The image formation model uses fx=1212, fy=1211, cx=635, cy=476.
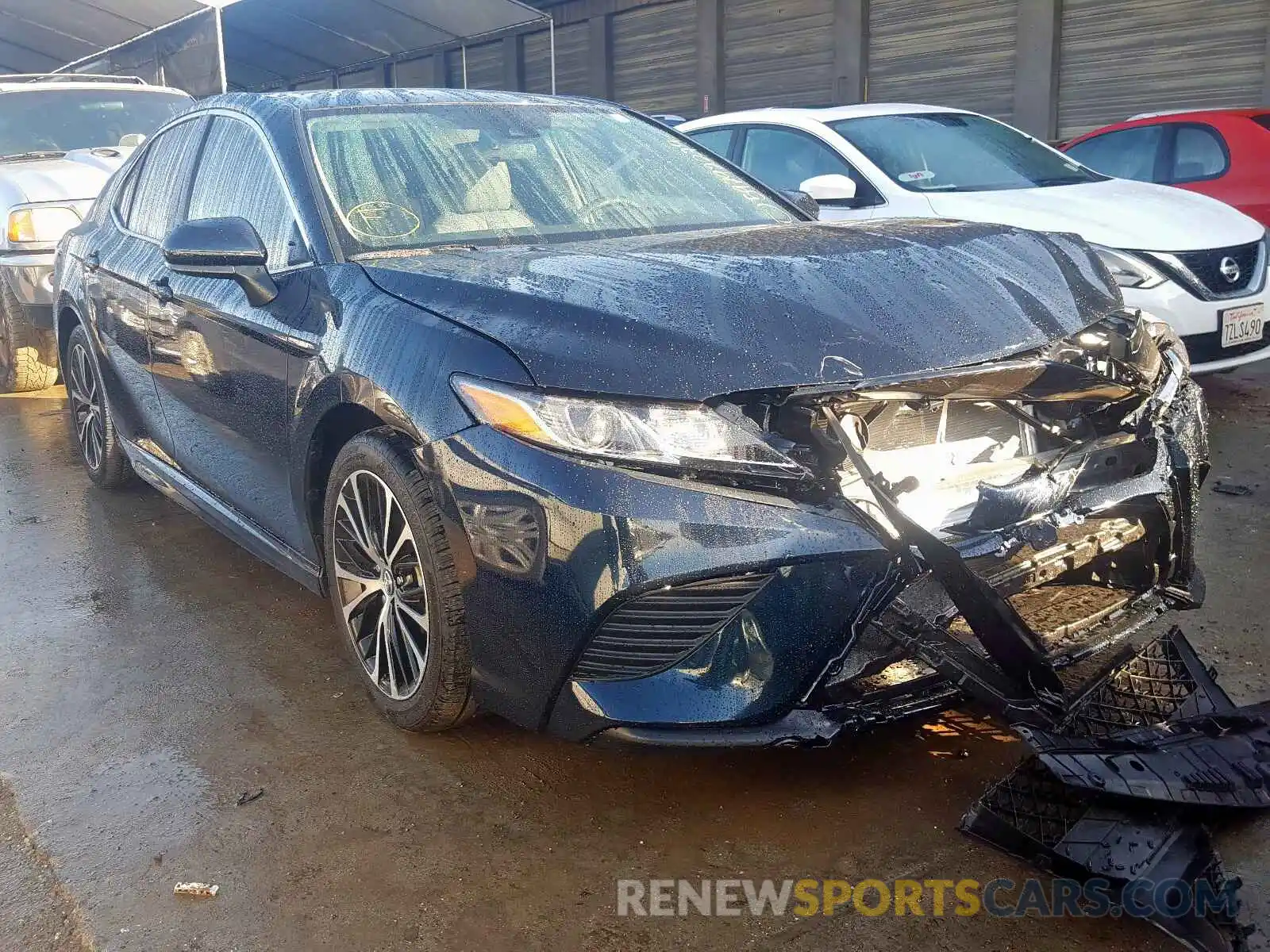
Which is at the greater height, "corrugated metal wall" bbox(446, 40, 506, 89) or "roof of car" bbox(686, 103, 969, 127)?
"corrugated metal wall" bbox(446, 40, 506, 89)

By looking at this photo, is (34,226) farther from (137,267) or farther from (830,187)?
(830,187)

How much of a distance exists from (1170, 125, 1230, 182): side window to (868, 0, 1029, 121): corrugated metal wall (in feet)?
18.9

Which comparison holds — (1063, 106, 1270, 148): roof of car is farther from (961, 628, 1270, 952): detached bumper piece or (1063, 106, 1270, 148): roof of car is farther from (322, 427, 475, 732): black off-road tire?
(322, 427, 475, 732): black off-road tire

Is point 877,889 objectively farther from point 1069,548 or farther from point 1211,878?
point 1069,548

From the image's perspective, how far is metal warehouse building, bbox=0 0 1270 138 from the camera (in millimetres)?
12266

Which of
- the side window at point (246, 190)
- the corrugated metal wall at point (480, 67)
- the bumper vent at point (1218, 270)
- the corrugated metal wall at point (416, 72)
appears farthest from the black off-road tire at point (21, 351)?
the corrugated metal wall at point (416, 72)

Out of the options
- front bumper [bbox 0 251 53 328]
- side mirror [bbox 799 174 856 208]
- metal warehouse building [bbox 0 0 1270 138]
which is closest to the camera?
side mirror [bbox 799 174 856 208]

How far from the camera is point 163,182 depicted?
14.5 ft

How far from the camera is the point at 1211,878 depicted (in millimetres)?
2145

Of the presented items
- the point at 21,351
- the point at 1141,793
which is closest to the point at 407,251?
the point at 1141,793

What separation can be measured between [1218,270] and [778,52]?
1144 centimetres

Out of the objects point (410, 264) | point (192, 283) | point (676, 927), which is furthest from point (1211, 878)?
point (192, 283)

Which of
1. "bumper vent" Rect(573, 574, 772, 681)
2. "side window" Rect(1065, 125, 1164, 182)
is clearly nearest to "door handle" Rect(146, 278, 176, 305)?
"bumper vent" Rect(573, 574, 772, 681)

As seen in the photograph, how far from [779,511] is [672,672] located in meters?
0.38
